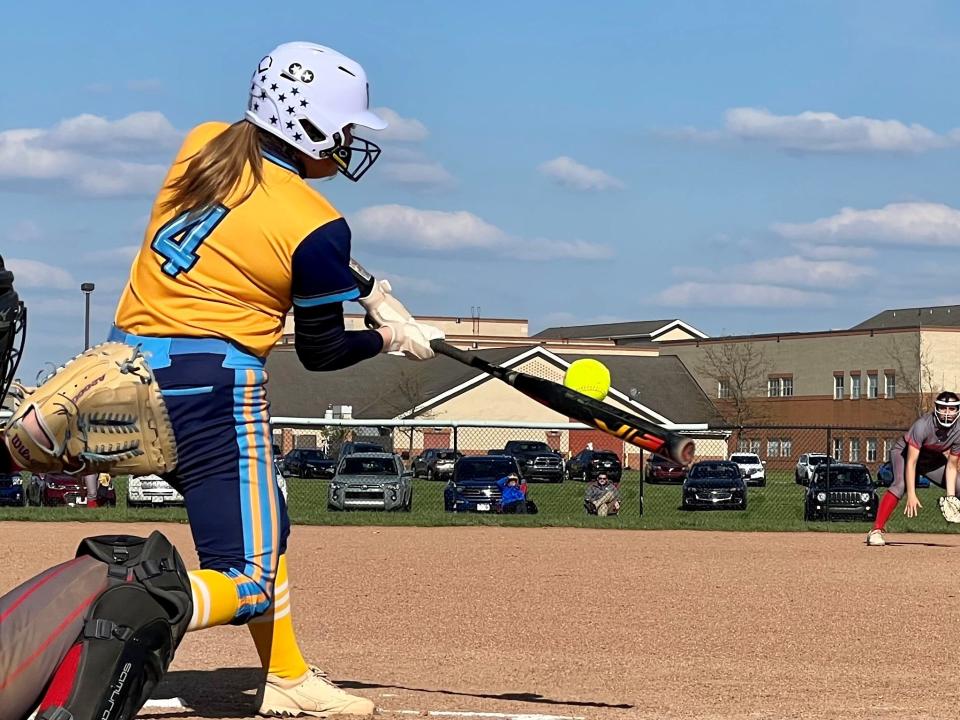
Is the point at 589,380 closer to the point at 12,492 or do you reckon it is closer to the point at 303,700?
the point at 303,700

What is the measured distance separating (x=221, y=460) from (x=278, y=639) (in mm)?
1124

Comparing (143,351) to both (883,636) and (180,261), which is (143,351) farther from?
(883,636)

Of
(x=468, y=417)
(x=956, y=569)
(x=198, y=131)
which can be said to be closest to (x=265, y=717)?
(x=198, y=131)

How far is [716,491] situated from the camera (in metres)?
33.1

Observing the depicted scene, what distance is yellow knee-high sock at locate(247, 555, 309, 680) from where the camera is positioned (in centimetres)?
538

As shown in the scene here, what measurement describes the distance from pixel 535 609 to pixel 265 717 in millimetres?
4221

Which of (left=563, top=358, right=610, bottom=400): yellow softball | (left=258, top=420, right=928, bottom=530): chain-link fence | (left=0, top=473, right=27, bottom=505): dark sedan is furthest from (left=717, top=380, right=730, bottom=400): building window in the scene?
(left=563, top=358, right=610, bottom=400): yellow softball

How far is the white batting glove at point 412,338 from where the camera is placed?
17.2 ft

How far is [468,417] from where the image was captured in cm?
6625

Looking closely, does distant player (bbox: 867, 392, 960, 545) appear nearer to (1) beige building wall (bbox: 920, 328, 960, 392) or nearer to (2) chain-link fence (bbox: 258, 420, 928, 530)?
(2) chain-link fence (bbox: 258, 420, 928, 530)

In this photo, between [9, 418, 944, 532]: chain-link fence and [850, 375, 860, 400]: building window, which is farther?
[850, 375, 860, 400]: building window

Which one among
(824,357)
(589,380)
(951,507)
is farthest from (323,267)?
(824,357)

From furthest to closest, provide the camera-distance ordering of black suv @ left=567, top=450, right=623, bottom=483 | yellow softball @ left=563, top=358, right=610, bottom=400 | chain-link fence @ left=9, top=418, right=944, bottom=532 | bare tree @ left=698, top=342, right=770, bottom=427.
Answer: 1. bare tree @ left=698, top=342, right=770, bottom=427
2. black suv @ left=567, top=450, right=623, bottom=483
3. chain-link fence @ left=9, top=418, right=944, bottom=532
4. yellow softball @ left=563, top=358, right=610, bottom=400

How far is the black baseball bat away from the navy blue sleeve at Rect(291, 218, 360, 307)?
2.85 feet
